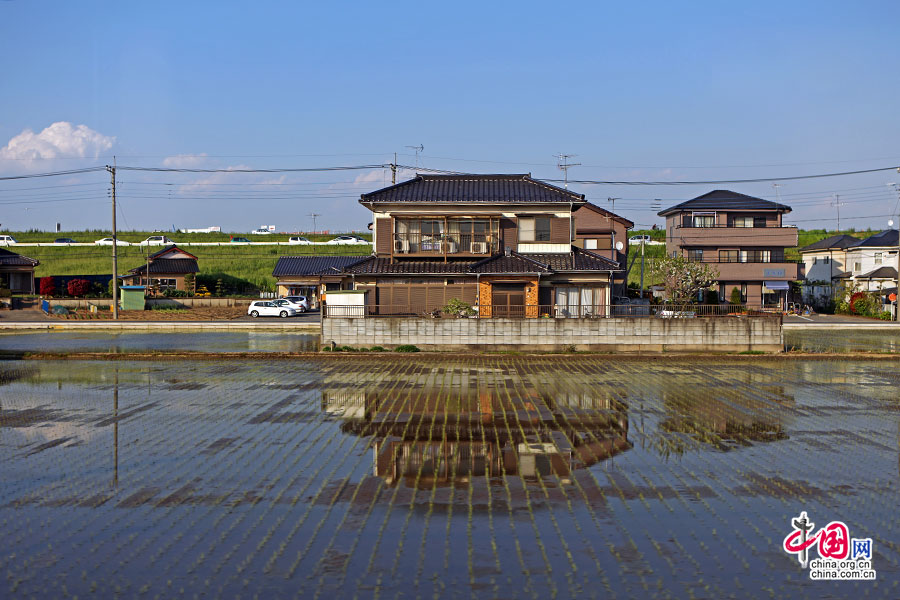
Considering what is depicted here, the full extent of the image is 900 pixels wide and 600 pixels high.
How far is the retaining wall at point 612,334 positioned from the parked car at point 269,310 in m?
20.4

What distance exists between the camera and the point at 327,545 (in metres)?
7.73

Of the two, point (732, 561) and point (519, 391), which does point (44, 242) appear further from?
point (732, 561)

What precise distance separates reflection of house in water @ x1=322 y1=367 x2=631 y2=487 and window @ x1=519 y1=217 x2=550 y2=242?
12725mm

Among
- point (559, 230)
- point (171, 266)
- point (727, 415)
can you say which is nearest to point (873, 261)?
point (559, 230)

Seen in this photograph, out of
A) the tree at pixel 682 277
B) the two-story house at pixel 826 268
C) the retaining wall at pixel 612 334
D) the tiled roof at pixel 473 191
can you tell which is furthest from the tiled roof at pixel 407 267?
the two-story house at pixel 826 268

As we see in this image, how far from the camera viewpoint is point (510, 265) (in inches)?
1161

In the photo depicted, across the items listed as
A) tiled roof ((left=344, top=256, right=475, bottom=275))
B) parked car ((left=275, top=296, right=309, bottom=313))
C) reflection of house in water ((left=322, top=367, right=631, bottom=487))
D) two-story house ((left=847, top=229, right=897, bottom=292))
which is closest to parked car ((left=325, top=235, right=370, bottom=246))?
parked car ((left=275, top=296, right=309, bottom=313))

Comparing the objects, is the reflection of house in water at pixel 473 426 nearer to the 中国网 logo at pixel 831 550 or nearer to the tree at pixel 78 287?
the 中国网 logo at pixel 831 550

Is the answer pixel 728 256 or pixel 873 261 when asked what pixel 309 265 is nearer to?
pixel 728 256

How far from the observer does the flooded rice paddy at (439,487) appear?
7.02 metres

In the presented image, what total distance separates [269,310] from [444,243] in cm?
1795

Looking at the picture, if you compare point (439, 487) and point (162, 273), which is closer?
point (439, 487)

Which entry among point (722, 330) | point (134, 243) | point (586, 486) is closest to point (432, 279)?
point (722, 330)

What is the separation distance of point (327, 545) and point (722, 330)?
69.9 ft
